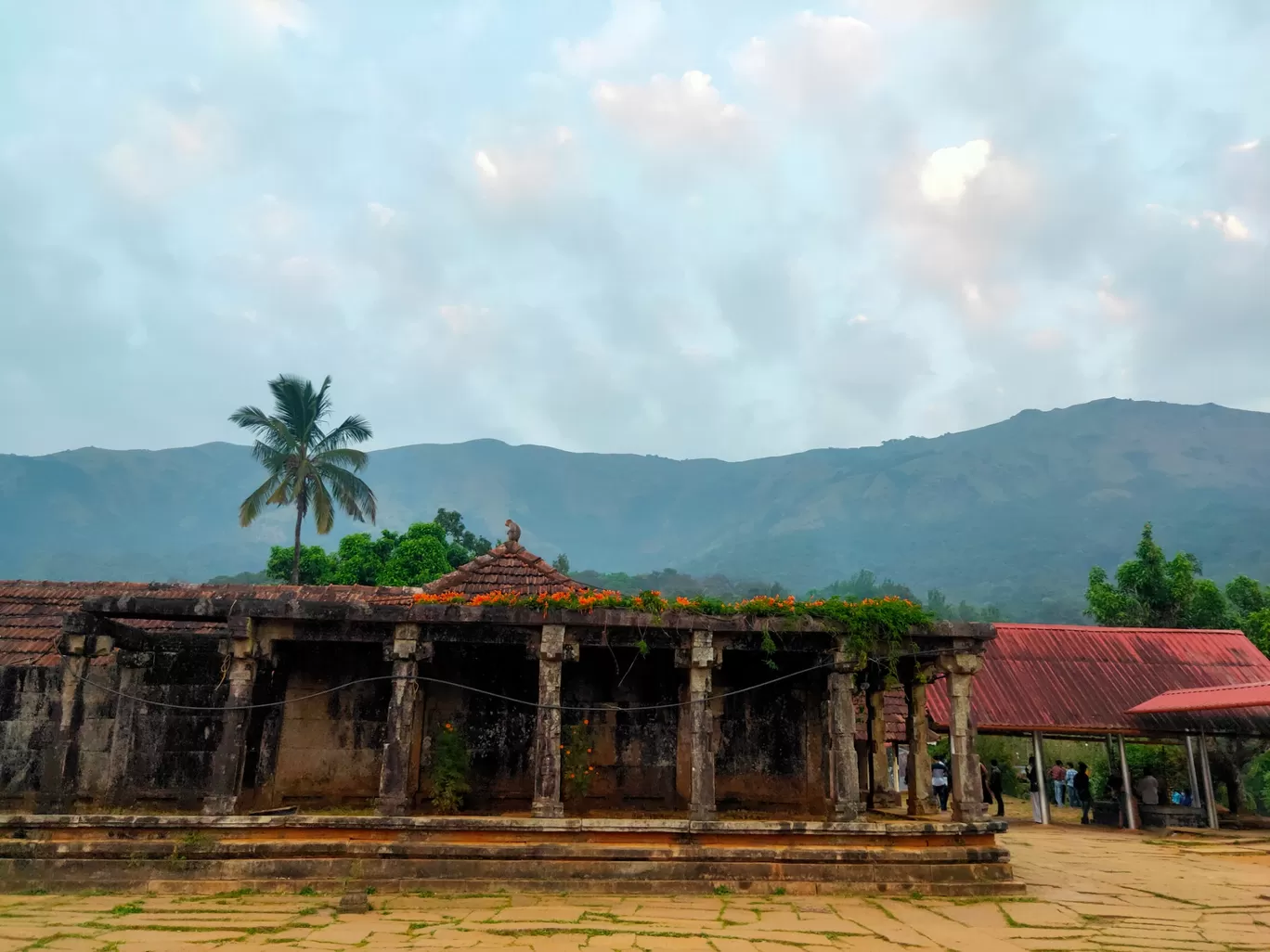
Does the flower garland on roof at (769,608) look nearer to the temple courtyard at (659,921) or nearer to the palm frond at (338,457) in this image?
the temple courtyard at (659,921)

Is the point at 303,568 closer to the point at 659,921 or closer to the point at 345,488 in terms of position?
the point at 345,488

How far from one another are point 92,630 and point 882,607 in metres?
10.8

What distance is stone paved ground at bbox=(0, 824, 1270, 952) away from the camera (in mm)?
8242

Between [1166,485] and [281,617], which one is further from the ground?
[1166,485]

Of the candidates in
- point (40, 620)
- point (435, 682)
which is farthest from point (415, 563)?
point (435, 682)

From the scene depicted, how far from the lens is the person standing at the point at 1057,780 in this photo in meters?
25.2

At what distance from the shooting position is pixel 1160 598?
27.9 meters

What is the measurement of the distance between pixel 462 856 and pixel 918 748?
6.89m

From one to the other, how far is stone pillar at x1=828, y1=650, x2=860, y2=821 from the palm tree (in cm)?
2292

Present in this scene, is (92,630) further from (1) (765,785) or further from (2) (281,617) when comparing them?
(1) (765,785)

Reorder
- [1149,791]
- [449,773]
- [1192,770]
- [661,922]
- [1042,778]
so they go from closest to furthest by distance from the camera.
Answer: [661,922]
[449,773]
[1192,770]
[1149,791]
[1042,778]

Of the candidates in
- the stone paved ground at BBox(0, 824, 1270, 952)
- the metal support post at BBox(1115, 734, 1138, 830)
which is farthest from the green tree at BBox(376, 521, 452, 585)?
the stone paved ground at BBox(0, 824, 1270, 952)

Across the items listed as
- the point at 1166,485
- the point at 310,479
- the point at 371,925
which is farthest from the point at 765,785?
the point at 1166,485

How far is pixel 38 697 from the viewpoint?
13180 millimetres
